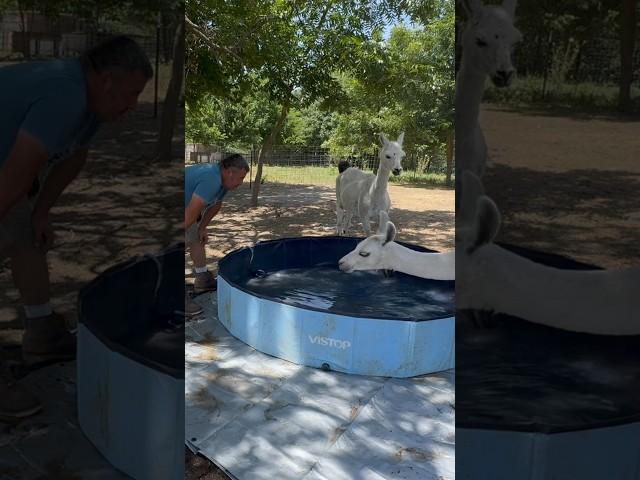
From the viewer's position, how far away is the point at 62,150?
1.39m

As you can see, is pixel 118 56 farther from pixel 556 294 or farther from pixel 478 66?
pixel 556 294

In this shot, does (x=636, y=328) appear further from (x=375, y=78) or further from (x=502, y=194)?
(x=375, y=78)

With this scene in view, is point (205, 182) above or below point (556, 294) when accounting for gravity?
above

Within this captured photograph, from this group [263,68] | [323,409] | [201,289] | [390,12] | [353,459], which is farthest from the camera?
[263,68]

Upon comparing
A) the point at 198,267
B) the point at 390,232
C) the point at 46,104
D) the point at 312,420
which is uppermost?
the point at 46,104

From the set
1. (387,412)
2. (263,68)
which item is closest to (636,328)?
(387,412)

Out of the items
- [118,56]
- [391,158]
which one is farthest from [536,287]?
[391,158]

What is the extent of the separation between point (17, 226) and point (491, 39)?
49.6 inches

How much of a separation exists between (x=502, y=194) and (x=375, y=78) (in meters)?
8.76

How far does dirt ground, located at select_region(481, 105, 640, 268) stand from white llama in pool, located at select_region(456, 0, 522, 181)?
0.03m

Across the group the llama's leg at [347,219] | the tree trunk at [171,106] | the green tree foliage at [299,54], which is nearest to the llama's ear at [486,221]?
the tree trunk at [171,106]

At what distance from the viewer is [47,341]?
1.49m

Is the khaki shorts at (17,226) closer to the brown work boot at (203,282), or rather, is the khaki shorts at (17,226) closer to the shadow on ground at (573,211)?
the shadow on ground at (573,211)

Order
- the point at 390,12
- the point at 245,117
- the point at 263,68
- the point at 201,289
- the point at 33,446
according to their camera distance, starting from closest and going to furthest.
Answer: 1. the point at 33,446
2. the point at 201,289
3. the point at 390,12
4. the point at 263,68
5. the point at 245,117
